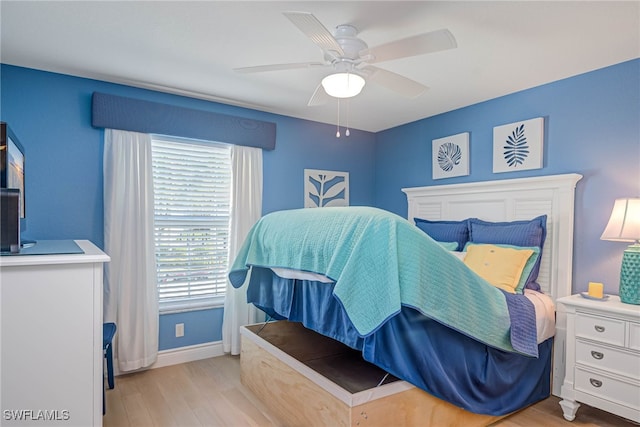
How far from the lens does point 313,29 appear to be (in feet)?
5.43

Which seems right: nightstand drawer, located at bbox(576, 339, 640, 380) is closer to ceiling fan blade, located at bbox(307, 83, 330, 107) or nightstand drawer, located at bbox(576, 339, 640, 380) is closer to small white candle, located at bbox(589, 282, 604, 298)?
small white candle, located at bbox(589, 282, 604, 298)

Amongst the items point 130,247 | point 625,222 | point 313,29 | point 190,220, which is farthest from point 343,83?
point 130,247

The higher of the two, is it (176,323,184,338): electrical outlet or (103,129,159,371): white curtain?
(103,129,159,371): white curtain

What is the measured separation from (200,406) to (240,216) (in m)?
1.65

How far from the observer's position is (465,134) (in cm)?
363

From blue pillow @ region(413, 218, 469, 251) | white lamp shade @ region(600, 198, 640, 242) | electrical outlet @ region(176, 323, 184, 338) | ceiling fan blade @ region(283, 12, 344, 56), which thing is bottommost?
electrical outlet @ region(176, 323, 184, 338)

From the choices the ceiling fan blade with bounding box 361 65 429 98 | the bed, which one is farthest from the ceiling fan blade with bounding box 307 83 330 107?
the bed

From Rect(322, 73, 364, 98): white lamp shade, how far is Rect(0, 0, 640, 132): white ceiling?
302 mm

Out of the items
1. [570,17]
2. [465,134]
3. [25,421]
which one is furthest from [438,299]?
[465,134]

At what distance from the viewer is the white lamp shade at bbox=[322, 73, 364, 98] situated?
6.82ft

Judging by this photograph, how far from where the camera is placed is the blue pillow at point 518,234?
2.82 metres

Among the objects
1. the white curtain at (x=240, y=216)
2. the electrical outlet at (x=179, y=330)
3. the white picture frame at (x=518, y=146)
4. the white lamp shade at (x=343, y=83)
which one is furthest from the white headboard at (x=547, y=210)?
the electrical outlet at (x=179, y=330)

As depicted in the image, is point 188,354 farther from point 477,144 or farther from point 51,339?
point 477,144

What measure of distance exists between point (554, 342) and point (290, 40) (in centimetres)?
281
